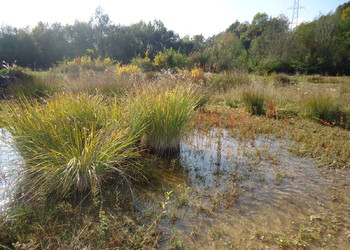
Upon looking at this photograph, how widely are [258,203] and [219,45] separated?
15960 mm

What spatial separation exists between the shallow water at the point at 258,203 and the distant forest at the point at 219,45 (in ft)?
31.5

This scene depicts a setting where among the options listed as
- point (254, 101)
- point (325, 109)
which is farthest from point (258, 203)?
point (254, 101)

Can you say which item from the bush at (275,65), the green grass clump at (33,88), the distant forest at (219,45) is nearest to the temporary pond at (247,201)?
the green grass clump at (33,88)

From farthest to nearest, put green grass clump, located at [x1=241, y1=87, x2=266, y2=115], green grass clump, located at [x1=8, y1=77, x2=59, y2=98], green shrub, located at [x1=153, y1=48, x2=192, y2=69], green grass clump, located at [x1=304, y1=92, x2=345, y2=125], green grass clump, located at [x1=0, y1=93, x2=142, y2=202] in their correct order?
1. green shrub, located at [x1=153, y1=48, x2=192, y2=69]
2. green grass clump, located at [x1=8, y1=77, x2=59, y2=98]
3. green grass clump, located at [x1=241, y1=87, x2=266, y2=115]
4. green grass clump, located at [x1=304, y1=92, x2=345, y2=125]
5. green grass clump, located at [x1=0, y1=93, x2=142, y2=202]

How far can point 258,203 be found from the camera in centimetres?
249

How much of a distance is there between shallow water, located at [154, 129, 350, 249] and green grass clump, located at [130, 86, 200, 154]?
1.29 ft

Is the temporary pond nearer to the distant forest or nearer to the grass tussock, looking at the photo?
the grass tussock

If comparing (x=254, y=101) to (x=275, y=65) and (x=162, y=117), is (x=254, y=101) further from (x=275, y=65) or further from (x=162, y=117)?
(x=275, y=65)

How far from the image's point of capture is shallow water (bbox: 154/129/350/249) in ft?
6.54

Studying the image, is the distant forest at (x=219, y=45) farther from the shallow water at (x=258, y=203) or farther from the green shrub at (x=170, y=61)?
the shallow water at (x=258, y=203)

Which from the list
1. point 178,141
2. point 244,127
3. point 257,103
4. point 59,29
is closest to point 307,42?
point 257,103

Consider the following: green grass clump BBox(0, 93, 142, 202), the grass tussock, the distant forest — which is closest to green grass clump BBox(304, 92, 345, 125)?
the grass tussock

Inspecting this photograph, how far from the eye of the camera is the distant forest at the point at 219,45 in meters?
18.0

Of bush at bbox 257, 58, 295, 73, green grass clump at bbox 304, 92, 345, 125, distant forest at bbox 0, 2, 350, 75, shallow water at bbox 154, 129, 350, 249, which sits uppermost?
distant forest at bbox 0, 2, 350, 75
